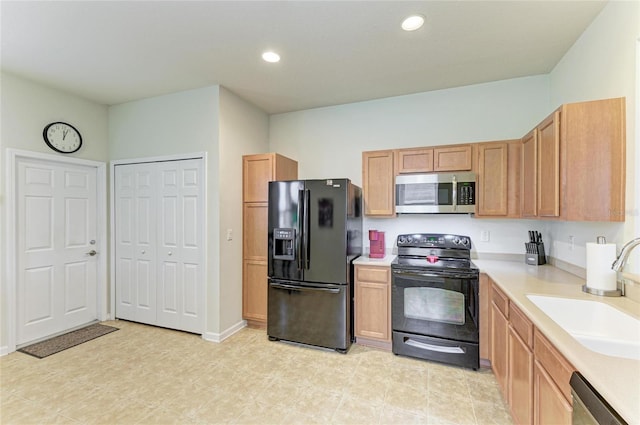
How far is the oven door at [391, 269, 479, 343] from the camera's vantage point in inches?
101

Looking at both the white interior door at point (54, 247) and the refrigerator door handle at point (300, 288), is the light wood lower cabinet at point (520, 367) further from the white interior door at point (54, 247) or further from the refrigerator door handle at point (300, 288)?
the white interior door at point (54, 247)

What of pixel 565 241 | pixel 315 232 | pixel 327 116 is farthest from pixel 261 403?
pixel 327 116

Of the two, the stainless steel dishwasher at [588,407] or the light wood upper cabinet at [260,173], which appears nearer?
the stainless steel dishwasher at [588,407]

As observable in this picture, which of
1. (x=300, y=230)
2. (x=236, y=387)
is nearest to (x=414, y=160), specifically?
(x=300, y=230)

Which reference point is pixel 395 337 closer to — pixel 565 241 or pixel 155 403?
pixel 565 241

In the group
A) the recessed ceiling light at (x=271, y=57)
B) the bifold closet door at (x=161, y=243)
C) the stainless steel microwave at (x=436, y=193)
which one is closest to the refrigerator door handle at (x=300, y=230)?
the stainless steel microwave at (x=436, y=193)

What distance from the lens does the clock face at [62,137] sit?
127 inches

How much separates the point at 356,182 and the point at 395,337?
1.88 m

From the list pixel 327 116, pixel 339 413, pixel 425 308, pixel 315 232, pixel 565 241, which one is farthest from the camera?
pixel 327 116

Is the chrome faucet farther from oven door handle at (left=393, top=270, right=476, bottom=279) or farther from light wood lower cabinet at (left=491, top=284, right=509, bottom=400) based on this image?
oven door handle at (left=393, top=270, right=476, bottom=279)

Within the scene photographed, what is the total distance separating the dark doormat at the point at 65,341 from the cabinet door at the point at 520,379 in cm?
404

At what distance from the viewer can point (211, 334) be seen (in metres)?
3.21

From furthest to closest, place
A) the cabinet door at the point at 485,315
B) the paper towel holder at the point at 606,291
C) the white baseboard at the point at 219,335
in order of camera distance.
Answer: the white baseboard at the point at 219,335
the cabinet door at the point at 485,315
the paper towel holder at the point at 606,291

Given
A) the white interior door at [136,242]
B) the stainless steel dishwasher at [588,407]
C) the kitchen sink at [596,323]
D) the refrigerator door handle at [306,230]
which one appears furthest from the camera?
the white interior door at [136,242]
